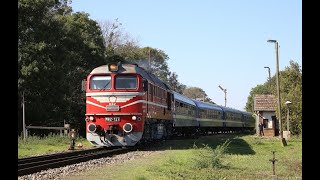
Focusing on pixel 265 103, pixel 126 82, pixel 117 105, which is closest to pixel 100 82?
pixel 126 82

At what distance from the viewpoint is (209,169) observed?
43.6 ft

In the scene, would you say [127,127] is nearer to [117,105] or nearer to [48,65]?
[117,105]

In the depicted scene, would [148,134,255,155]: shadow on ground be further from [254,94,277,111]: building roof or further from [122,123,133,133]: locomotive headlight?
[254,94,277,111]: building roof

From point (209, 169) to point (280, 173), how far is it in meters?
2.00

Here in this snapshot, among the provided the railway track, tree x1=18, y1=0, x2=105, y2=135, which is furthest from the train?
tree x1=18, y1=0, x2=105, y2=135

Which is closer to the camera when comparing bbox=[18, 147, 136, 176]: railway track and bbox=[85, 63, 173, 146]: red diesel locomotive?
bbox=[18, 147, 136, 176]: railway track

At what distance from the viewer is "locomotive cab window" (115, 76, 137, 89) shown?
20547mm

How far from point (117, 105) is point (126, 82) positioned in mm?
1118

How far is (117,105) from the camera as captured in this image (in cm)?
2036

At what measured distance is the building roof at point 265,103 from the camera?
163ft

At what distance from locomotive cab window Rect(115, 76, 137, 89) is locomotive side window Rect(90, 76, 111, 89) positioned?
0.42m

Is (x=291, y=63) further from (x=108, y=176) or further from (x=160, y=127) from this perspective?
(x=108, y=176)

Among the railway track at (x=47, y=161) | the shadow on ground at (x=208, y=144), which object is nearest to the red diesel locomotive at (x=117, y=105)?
the railway track at (x=47, y=161)
